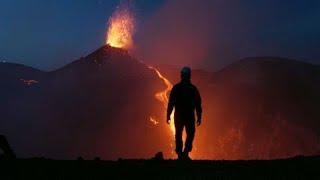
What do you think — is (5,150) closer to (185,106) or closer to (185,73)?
(185,106)

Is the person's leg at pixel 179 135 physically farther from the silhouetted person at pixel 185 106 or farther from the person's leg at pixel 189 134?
the person's leg at pixel 189 134

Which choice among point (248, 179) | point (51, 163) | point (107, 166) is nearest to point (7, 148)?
point (51, 163)

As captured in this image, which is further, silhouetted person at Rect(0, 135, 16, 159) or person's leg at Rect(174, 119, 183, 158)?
person's leg at Rect(174, 119, 183, 158)

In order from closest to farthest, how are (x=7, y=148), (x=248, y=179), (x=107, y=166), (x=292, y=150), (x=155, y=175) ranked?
(x=248, y=179)
(x=155, y=175)
(x=107, y=166)
(x=7, y=148)
(x=292, y=150)

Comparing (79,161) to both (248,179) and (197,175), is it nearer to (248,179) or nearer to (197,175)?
(197,175)

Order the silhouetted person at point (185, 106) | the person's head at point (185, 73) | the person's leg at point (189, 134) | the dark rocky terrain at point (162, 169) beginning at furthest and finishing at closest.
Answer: the person's leg at point (189, 134)
the silhouetted person at point (185, 106)
the person's head at point (185, 73)
the dark rocky terrain at point (162, 169)

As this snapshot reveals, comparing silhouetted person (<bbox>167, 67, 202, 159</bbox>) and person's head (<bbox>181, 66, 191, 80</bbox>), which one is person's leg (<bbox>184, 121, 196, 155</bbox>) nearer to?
silhouetted person (<bbox>167, 67, 202, 159</bbox>)

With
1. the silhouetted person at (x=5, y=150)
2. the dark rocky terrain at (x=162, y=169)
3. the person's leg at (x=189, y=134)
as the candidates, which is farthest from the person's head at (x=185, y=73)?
the silhouetted person at (x=5, y=150)

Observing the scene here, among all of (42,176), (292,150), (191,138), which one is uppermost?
(292,150)

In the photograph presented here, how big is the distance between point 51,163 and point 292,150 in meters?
183

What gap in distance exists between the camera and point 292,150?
197625mm

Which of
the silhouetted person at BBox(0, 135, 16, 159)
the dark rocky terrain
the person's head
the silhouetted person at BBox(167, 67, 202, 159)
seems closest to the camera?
the dark rocky terrain

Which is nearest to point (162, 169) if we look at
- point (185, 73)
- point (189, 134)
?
point (185, 73)

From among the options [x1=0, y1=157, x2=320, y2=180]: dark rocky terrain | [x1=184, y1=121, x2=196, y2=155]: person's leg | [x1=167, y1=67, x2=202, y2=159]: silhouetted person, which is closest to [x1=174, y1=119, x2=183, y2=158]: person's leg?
[x1=167, y1=67, x2=202, y2=159]: silhouetted person
